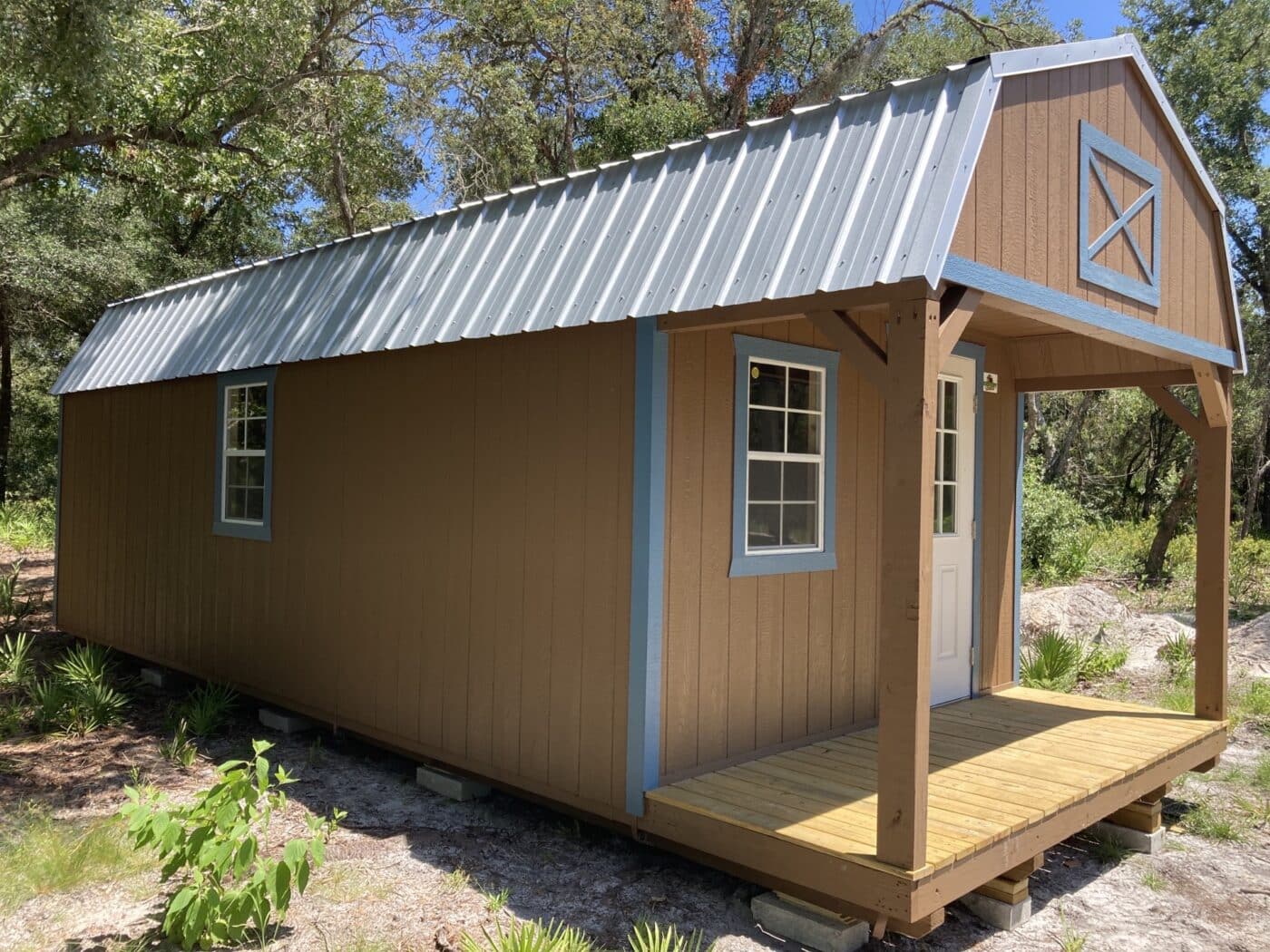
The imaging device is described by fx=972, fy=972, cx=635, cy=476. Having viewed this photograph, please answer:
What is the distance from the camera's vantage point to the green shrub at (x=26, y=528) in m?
15.6

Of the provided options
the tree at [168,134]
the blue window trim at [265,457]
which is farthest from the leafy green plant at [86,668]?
the tree at [168,134]

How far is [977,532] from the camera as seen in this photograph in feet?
20.5

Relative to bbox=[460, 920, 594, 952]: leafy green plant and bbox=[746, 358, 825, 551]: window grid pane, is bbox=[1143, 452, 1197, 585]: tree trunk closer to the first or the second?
bbox=[746, 358, 825, 551]: window grid pane

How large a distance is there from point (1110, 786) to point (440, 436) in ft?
12.1

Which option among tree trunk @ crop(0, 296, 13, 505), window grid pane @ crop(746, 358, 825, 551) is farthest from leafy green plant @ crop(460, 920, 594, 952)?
tree trunk @ crop(0, 296, 13, 505)

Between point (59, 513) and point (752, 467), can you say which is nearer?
point (752, 467)

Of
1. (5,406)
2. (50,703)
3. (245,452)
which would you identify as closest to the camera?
(50,703)

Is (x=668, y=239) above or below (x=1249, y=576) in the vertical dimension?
above

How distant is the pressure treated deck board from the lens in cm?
360

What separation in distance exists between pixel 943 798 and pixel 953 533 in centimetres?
243

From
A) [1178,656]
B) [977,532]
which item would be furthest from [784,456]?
[1178,656]

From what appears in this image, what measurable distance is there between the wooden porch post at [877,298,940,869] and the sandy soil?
83 cm

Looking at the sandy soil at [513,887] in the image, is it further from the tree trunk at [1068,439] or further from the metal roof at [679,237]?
the tree trunk at [1068,439]

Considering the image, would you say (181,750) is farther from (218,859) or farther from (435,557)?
(218,859)
